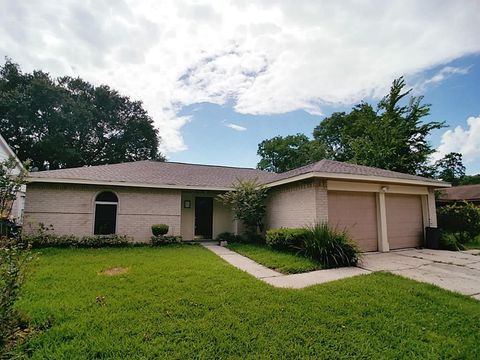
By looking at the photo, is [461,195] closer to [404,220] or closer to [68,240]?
[404,220]

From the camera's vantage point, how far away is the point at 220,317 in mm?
3514

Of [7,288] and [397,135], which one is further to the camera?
[397,135]

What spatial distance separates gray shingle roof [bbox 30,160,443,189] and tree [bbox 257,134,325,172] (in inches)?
657

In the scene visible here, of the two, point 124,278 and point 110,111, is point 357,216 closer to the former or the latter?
point 124,278

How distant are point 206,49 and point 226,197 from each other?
635 cm

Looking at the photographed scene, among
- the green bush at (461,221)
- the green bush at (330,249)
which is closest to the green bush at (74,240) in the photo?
the green bush at (330,249)

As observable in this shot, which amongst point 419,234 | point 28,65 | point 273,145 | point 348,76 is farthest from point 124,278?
point 273,145

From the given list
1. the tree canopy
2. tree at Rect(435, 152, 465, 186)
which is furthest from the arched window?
tree at Rect(435, 152, 465, 186)

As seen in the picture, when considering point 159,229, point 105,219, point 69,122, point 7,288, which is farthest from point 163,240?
point 69,122

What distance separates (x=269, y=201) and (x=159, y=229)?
513 cm

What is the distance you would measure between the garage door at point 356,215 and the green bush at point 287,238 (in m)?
1.41

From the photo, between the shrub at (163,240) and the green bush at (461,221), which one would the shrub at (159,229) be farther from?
the green bush at (461,221)

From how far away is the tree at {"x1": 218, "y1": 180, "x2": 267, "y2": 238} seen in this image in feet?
36.8

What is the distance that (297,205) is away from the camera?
9.28 m
